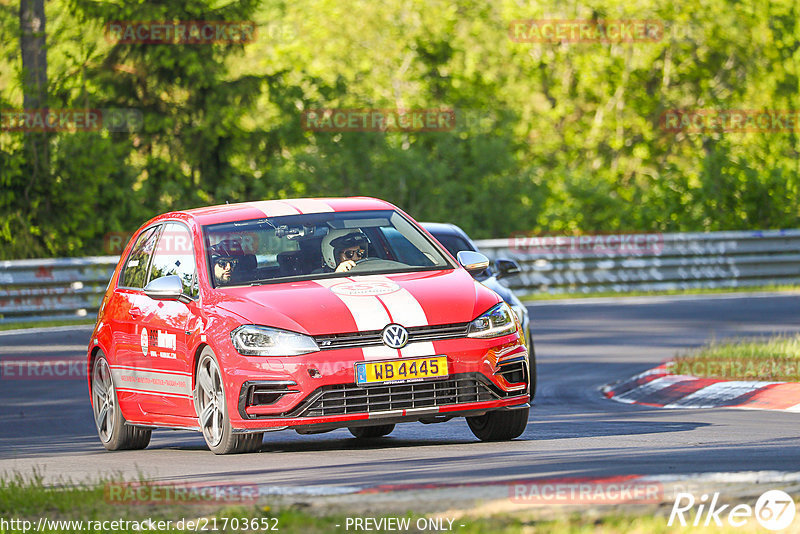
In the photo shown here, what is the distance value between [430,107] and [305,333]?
34.0m

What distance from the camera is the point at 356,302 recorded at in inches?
353

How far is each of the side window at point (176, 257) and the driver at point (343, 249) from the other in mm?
881

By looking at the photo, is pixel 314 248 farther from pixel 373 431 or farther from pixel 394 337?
pixel 373 431

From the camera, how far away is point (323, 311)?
888 cm

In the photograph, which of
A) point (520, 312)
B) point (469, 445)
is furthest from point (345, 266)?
point (520, 312)

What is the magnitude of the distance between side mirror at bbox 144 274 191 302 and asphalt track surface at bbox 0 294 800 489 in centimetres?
103

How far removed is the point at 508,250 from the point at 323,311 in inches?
704

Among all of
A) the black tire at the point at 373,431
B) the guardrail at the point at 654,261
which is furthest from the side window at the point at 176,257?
the guardrail at the point at 654,261

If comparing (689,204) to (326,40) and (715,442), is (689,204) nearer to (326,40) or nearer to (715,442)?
(326,40)

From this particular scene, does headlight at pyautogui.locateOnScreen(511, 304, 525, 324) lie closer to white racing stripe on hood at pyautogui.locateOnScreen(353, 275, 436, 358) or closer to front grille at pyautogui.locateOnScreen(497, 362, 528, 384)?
front grille at pyautogui.locateOnScreen(497, 362, 528, 384)

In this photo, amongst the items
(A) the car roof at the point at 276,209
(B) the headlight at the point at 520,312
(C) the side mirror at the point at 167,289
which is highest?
(A) the car roof at the point at 276,209

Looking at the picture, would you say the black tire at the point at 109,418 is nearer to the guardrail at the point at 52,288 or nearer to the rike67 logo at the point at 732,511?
the rike67 logo at the point at 732,511

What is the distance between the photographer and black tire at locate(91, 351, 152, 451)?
1062 centimetres

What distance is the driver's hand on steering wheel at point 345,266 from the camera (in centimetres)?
978
